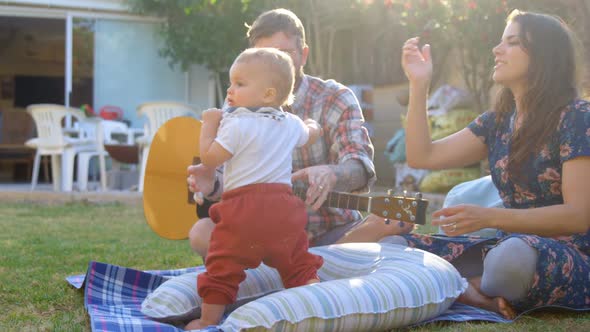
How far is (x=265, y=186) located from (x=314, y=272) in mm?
346

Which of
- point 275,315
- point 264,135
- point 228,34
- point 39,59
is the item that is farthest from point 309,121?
point 39,59

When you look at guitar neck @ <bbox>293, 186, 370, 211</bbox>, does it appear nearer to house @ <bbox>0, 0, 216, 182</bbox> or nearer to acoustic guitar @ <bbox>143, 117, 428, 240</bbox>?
acoustic guitar @ <bbox>143, 117, 428, 240</bbox>

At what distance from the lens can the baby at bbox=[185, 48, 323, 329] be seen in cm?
240

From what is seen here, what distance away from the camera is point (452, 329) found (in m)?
2.50

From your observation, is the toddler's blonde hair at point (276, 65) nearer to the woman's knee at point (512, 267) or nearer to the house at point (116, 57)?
the woman's knee at point (512, 267)

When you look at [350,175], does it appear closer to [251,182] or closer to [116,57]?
[251,182]

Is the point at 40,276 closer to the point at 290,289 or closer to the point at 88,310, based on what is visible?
the point at 88,310

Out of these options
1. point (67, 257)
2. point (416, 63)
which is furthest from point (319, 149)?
point (67, 257)

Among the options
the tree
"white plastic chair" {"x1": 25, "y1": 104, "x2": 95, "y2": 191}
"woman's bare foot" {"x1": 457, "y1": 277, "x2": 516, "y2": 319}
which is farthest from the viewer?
the tree

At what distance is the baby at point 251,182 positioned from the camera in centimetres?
240

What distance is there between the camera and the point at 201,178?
9.29 ft

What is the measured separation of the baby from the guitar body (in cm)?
104

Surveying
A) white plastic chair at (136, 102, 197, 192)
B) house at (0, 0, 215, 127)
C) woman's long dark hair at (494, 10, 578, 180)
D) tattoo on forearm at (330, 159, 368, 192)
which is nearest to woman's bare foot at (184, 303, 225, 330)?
tattoo on forearm at (330, 159, 368, 192)

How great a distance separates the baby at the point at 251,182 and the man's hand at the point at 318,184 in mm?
219
